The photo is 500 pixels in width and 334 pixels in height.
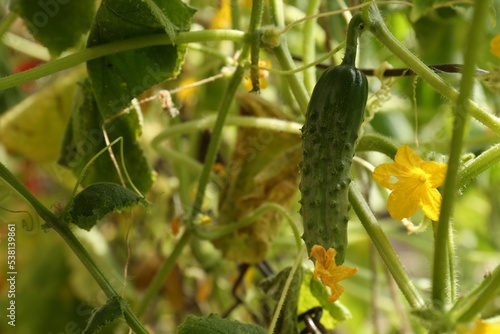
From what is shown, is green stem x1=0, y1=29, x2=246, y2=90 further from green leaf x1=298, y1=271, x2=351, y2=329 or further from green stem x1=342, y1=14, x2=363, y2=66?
green leaf x1=298, y1=271, x2=351, y2=329

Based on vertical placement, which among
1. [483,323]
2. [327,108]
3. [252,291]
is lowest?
[252,291]

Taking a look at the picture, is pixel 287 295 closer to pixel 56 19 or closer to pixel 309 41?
pixel 309 41

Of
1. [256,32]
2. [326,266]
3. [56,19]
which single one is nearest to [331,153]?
[326,266]

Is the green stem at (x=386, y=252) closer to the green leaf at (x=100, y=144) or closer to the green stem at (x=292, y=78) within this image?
the green stem at (x=292, y=78)

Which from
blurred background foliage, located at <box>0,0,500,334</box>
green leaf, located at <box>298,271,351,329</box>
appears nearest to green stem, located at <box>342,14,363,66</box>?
green leaf, located at <box>298,271,351,329</box>

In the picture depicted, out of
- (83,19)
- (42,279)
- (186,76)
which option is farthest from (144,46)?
(42,279)

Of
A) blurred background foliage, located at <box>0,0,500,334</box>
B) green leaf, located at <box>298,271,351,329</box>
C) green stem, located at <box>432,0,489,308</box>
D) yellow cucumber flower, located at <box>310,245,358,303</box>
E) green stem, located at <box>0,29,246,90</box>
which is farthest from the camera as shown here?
blurred background foliage, located at <box>0,0,500,334</box>

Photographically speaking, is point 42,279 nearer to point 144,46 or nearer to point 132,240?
point 132,240

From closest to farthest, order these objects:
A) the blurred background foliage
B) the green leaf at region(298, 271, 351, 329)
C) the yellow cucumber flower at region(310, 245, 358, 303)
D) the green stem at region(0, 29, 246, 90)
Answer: the yellow cucumber flower at region(310, 245, 358, 303), the green stem at region(0, 29, 246, 90), the green leaf at region(298, 271, 351, 329), the blurred background foliage
